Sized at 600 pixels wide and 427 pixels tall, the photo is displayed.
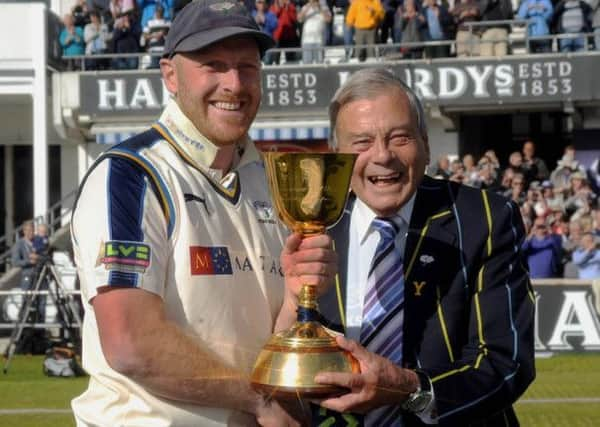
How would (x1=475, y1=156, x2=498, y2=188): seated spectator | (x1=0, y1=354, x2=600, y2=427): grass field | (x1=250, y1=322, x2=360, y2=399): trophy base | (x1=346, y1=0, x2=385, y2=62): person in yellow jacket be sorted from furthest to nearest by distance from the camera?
(x1=346, y1=0, x2=385, y2=62): person in yellow jacket
(x1=475, y1=156, x2=498, y2=188): seated spectator
(x1=0, y1=354, x2=600, y2=427): grass field
(x1=250, y1=322, x2=360, y2=399): trophy base

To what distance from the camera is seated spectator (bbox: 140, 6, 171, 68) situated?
2523 centimetres

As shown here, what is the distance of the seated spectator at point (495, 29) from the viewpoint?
77.9ft

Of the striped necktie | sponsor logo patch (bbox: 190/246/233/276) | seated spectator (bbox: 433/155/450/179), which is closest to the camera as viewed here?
sponsor logo patch (bbox: 190/246/233/276)

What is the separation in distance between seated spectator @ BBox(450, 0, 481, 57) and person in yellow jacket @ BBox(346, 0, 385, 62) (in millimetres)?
1311

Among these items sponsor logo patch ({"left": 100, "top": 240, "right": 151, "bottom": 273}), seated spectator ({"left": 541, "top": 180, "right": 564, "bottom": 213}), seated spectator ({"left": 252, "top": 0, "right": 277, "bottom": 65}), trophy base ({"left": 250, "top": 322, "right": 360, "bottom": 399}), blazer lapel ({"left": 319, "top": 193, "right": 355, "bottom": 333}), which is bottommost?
trophy base ({"left": 250, "top": 322, "right": 360, "bottom": 399})

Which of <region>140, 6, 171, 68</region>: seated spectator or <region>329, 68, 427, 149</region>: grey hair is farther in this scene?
<region>140, 6, 171, 68</region>: seated spectator

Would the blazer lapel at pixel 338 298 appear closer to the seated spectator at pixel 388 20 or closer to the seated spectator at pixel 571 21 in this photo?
the seated spectator at pixel 571 21

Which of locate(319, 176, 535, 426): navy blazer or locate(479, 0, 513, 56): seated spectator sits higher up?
locate(479, 0, 513, 56): seated spectator

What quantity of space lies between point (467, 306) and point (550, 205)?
16.8m

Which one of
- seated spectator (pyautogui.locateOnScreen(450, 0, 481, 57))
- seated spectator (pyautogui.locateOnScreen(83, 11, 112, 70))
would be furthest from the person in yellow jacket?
seated spectator (pyautogui.locateOnScreen(83, 11, 112, 70))

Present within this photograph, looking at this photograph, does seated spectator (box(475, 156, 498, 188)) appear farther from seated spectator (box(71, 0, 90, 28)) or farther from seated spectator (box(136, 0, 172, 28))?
seated spectator (box(71, 0, 90, 28))

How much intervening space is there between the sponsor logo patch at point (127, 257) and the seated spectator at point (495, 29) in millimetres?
21138

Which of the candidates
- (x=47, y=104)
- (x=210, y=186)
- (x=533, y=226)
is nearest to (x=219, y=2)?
(x=210, y=186)

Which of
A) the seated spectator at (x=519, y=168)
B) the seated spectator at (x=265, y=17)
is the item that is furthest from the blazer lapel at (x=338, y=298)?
the seated spectator at (x=265, y=17)
